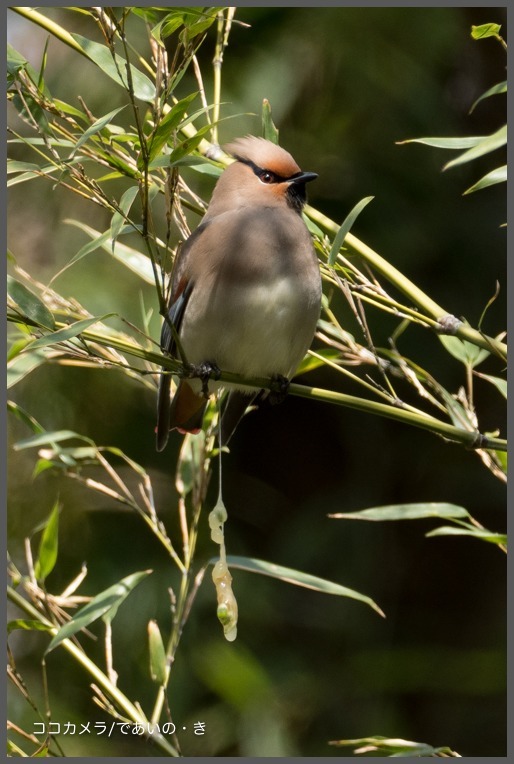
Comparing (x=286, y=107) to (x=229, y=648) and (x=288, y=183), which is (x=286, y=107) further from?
(x=229, y=648)

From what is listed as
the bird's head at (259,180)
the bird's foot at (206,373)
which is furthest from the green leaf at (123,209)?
the bird's head at (259,180)

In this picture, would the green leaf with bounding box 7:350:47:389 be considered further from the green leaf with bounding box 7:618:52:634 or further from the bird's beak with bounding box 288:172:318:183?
the bird's beak with bounding box 288:172:318:183

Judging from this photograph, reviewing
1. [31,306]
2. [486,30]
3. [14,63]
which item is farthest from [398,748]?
[14,63]

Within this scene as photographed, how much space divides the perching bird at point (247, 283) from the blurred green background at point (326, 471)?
1.58m

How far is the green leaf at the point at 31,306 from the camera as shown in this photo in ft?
6.96

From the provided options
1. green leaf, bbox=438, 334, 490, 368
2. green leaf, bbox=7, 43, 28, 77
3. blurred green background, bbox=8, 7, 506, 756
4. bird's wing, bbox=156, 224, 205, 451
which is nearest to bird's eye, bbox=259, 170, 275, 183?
bird's wing, bbox=156, 224, 205, 451

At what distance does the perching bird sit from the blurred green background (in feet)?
5.17

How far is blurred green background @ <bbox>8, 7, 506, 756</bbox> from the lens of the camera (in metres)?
4.93

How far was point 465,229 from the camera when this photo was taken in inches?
214

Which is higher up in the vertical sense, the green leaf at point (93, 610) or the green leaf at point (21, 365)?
the green leaf at point (21, 365)

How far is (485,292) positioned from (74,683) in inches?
110

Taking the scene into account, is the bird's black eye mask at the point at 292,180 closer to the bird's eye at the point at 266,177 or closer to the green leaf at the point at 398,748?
the bird's eye at the point at 266,177

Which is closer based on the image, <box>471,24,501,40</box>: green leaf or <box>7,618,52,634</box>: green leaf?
<box>471,24,501,40</box>: green leaf

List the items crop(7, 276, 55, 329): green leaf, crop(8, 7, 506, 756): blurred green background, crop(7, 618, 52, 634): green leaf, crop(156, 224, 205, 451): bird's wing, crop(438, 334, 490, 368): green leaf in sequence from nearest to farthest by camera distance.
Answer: crop(7, 276, 55, 329): green leaf < crop(7, 618, 52, 634): green leaf < crop(438, 334, 490, 368): green leaf < crop(156, 224, 205, 451): bird's wing < crop(8, 7, 506, 756): blurred green background
